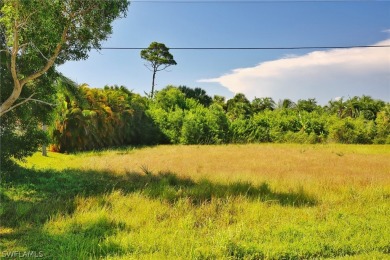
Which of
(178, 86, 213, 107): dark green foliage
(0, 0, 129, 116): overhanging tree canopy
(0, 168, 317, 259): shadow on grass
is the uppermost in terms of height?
(178, 86, 213, 107): dark green foliage

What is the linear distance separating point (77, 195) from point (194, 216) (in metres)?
3.19

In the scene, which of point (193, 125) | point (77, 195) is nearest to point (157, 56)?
point (193, 125)

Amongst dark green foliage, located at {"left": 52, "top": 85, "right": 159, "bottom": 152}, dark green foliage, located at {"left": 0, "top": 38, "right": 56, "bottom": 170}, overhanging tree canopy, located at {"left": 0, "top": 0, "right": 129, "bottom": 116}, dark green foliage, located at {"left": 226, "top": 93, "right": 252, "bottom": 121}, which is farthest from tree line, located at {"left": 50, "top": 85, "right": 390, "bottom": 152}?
overhanging tree canopy, located at {"left": 0, "top": 0, "right": 129, "bottom": 116}

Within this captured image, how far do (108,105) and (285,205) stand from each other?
17.2 meters

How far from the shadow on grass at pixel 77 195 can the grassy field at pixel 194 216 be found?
25 mm

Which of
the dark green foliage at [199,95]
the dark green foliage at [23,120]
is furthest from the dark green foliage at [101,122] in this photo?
the dark green foliage at [199,95]

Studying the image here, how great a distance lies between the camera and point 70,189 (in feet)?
30.5

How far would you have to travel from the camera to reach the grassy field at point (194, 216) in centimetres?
515

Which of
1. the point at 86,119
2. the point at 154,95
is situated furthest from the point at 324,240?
the point at 154,95

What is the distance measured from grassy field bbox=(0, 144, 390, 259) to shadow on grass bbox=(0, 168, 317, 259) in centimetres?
3

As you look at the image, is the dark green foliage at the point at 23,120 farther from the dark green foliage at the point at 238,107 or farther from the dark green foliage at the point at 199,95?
the dark green foliage at the point at 199,95

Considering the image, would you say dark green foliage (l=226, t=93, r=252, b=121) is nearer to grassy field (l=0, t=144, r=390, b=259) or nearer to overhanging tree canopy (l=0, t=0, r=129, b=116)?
grassy field (l=0, t=144, r=390, b=259)

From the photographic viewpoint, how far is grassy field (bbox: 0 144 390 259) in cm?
515

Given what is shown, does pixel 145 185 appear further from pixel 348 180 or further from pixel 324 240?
pixel 348 180
